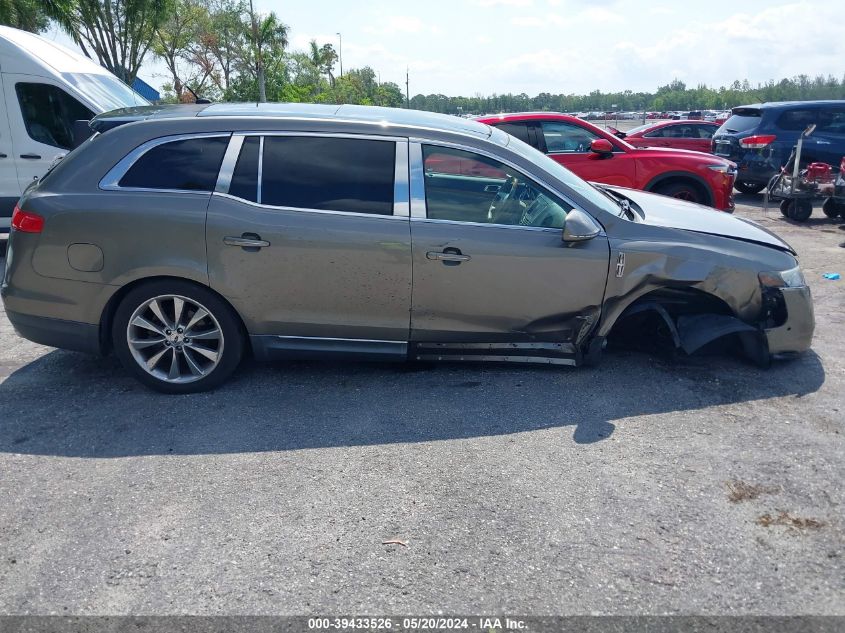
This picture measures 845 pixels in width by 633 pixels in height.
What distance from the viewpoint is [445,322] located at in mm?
4703

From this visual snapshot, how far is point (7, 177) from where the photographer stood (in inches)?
342

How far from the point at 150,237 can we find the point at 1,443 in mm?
1444

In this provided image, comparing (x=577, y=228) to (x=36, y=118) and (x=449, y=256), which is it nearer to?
(x=449, y=256)

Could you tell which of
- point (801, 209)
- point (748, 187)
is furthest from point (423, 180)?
point (748, 187)

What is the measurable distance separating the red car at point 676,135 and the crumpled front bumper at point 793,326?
1264 cm

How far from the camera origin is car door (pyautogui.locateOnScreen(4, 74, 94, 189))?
8.62m

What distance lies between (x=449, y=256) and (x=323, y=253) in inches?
31.0

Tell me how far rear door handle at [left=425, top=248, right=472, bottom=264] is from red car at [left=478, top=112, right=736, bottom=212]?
5645mm

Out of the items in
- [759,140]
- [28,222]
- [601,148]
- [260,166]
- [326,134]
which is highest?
[326,134]

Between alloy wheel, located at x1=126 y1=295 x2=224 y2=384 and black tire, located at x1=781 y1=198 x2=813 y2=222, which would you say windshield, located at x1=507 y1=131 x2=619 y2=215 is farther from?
black tire, located at x1=781 y1=198 x2=813 y2=222

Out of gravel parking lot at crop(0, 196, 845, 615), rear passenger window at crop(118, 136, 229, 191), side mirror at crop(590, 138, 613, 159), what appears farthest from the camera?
side mirror at crop(590, 138, 613, 159)

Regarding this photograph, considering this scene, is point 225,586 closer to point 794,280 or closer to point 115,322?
point 115,322

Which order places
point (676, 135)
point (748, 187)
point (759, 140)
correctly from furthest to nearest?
point (676, 135)
point (748, 187)
point (759, 140)

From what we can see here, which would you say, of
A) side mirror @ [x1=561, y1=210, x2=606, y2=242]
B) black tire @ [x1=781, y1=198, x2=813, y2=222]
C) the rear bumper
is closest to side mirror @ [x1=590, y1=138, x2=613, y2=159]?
black tire @ [x1=781, y1=198, x2=813, y2=222]
